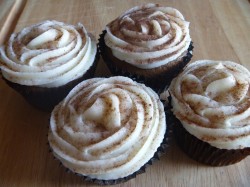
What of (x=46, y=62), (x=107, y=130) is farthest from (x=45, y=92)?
(x=107, y=130)

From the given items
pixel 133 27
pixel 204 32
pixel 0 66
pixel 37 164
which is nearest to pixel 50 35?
pixel 0 66

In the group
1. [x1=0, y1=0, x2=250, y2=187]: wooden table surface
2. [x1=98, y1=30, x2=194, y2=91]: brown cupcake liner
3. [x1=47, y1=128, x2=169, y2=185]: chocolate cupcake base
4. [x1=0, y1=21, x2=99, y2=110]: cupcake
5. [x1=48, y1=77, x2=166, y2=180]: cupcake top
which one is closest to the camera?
[x1=48, y1=77, x2=166, y2=180]: cupcake top

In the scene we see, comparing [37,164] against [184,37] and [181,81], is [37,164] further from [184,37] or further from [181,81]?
[184,37]

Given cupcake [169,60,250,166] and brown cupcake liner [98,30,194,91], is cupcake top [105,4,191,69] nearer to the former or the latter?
brown cupcake liner [98,30,194,91]

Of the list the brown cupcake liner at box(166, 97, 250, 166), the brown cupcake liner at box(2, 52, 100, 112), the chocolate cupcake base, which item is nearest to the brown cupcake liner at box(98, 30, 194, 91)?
the brown cupcake liner at box(2, 52, 100, 112)

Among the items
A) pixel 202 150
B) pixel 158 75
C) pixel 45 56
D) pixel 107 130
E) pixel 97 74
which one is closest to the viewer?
pixel 107 130

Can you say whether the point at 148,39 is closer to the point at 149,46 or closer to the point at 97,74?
the point at 149,46
